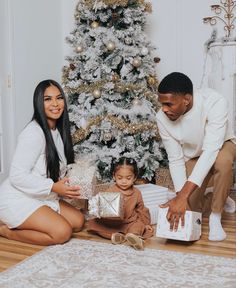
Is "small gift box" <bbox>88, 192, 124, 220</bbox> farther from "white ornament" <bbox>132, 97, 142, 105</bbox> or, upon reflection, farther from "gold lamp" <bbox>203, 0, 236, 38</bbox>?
"gold lamp" <bbox>203, 0, 236, 38</bbox>

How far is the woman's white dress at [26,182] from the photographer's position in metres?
2.36

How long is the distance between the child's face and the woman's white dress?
409mm

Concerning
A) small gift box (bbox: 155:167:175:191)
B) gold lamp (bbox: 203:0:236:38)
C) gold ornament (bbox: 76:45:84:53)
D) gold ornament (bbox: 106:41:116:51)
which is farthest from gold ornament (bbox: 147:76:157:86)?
gold lamp (bbox: 203:0:236:38)

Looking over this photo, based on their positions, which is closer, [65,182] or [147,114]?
[65,182]

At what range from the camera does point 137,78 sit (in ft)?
11.6

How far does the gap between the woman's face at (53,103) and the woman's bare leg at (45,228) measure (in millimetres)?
524

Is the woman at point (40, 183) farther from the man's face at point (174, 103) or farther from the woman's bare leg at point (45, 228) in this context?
the man's face at point (174, 103)

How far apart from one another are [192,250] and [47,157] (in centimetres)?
93

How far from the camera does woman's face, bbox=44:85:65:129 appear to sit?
97.0 inches

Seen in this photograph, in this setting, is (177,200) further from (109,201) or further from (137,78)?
(137,78)

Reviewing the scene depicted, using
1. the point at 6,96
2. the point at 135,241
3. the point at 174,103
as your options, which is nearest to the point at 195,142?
the point at 174,103

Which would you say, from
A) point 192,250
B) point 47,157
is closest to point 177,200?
point 192,250

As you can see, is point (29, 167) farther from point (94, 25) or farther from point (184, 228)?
point (94, 25)

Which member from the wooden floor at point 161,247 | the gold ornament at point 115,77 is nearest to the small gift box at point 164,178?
the gold ornament at point 115,77
